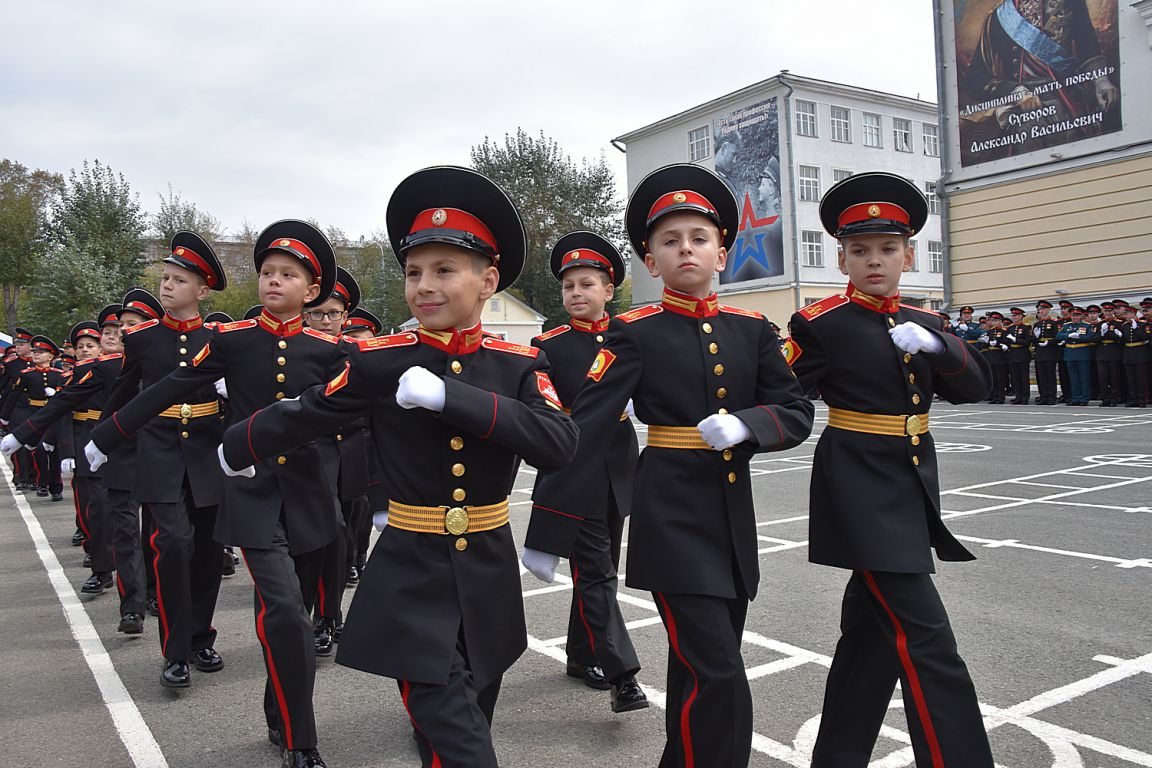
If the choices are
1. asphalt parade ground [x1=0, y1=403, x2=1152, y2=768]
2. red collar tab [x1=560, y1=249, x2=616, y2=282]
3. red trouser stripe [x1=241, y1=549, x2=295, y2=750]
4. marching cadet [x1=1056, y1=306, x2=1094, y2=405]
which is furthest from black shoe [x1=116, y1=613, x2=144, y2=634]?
marching cadet [x1=1056, y1=306, x2=1094, y2=405]

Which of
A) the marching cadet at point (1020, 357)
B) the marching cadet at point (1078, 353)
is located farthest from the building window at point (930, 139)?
the marching cadet at point (1078, 353)

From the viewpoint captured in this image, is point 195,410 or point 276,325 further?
point 195,410

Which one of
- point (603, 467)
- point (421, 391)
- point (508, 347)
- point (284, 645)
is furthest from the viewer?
point (284, 645)

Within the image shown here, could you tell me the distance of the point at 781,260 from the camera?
41281 mm

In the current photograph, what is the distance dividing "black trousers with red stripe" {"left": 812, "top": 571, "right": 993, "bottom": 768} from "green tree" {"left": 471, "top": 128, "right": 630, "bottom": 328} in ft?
169

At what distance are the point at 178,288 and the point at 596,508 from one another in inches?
123

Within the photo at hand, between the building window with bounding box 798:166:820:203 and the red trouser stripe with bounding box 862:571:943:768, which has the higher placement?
the building window with bounding box 798:166:820:203

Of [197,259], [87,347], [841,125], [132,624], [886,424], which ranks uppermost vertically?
[841,125]

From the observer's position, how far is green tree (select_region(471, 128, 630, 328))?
55.6 m

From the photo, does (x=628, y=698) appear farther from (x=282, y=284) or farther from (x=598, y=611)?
(x=282, y=284)

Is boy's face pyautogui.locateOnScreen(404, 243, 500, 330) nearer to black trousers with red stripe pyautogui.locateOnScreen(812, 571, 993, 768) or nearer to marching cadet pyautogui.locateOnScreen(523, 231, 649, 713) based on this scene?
marching cadet pyautogui.locateOnScreen(523, 231, 649, 713)

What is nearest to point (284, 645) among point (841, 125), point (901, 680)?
point (901, 680)

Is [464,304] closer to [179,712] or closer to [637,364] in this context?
[637,364]

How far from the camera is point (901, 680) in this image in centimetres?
319
